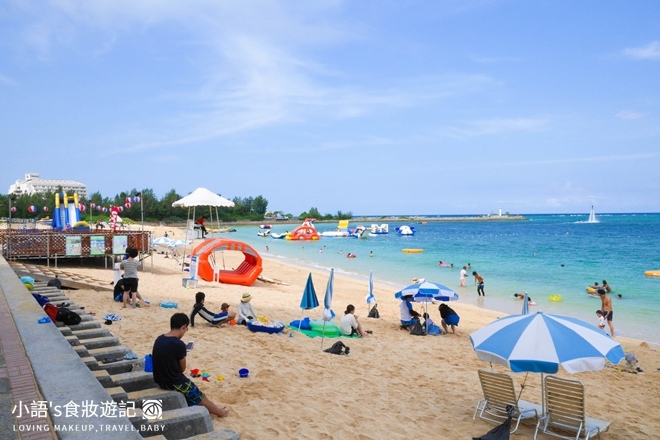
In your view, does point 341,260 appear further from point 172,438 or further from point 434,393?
point 172,438

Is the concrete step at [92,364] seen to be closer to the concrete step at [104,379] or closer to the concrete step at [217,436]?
the concrete step at [104,379]

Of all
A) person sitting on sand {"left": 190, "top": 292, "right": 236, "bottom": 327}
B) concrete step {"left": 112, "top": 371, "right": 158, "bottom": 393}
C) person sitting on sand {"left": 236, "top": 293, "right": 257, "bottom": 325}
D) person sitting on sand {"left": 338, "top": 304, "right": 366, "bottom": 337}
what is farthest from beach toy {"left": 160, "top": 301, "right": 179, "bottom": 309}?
concrete step {"left": 112, "top": 371, "right": 158, "bottom": 393}

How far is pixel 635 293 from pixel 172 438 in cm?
2364

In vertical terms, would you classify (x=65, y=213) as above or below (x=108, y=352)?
above

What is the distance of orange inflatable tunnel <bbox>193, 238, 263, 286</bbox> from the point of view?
18125 millimetres

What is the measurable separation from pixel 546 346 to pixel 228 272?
1593cm

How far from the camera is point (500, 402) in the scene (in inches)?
234

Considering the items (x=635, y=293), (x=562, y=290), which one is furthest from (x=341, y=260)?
(x=635, y=293)

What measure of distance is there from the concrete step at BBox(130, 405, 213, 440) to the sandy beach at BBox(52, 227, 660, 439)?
618 millimetres

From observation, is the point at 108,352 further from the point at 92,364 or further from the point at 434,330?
the point at 434,330

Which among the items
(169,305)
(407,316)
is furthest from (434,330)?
(169,305)

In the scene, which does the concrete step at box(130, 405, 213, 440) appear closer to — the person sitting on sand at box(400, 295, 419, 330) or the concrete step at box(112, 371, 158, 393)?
the concrete step at box(112, 371, 158, 393)

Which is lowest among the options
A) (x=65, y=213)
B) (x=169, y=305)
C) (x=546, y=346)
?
(x=169, y=305)

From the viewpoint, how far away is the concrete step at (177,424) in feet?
13.9
